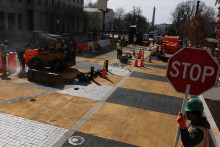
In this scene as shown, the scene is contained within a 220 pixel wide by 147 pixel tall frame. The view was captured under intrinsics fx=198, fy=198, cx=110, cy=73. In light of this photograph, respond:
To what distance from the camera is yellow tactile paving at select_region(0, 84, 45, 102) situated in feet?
28.7

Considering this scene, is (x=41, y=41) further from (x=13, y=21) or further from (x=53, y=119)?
(x=13, y=21)

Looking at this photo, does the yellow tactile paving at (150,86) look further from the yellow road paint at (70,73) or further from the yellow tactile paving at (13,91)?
the yellow tactile paving at (13,91)

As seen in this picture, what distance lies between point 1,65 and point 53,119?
794 centimetres

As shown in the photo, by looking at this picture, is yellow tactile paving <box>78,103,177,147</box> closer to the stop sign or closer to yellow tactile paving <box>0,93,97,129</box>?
yellow tactile paving <box>0,93,97,129</box>

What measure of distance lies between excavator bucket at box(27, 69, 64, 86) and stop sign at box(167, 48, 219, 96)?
28.3 ft

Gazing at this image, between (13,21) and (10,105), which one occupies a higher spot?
(13,21)

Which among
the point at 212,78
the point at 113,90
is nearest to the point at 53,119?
the point at 113,90

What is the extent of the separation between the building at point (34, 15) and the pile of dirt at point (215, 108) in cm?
3112

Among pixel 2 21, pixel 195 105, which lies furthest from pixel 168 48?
pixel 2 21

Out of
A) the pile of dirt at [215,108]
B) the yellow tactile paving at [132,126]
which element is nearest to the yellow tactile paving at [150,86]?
the pile of dirt at [215,108]

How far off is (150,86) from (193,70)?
355 inches

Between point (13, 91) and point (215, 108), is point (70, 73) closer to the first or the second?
point (13, 91)

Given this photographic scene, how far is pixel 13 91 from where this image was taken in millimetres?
9477

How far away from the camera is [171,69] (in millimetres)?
3314
